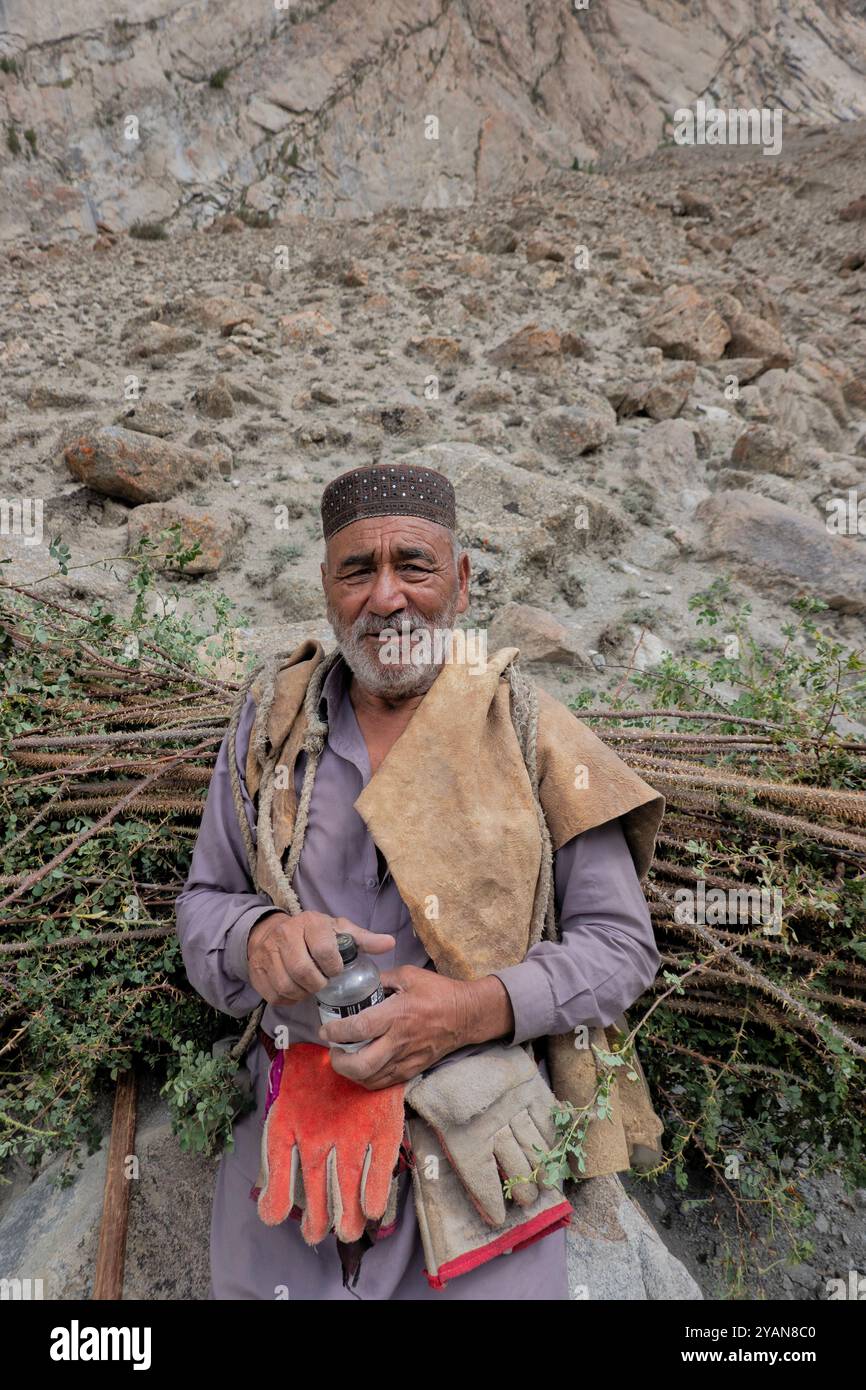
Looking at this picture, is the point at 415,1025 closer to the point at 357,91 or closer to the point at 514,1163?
the point at 514,1163

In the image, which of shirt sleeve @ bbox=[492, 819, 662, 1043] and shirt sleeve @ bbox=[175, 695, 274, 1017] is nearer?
shirt sleeve @ bbox=[492, 819, 662, 1043]

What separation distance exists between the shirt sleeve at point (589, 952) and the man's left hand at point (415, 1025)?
54 millimetres

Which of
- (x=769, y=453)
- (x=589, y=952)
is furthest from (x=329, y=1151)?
(x=769, y=453)

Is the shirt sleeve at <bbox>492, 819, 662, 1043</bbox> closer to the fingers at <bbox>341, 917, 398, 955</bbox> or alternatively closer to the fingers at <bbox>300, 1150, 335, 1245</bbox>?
the fingers at <bbox>341, 917, 398, 955</bbox>

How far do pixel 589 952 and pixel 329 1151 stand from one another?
0.67m

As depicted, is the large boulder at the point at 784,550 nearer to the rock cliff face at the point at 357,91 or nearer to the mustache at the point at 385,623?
the mustache at the point at 385,623

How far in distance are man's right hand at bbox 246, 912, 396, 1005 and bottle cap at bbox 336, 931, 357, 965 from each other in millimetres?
11

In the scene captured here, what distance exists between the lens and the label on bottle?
140 centimetres

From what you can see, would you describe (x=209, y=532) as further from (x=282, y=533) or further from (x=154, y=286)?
(x=154, y=286)

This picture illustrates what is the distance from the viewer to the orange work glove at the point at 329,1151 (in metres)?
1.45

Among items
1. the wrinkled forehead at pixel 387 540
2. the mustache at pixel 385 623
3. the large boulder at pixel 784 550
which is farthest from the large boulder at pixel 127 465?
the mustache at pixel 385 623

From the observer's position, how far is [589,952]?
1.57 meters

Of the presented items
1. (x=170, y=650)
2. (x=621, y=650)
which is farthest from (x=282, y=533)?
(x=170, y=650)

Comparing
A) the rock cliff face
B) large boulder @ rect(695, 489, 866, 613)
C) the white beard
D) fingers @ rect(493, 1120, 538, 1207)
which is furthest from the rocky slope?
the rock cliff face
